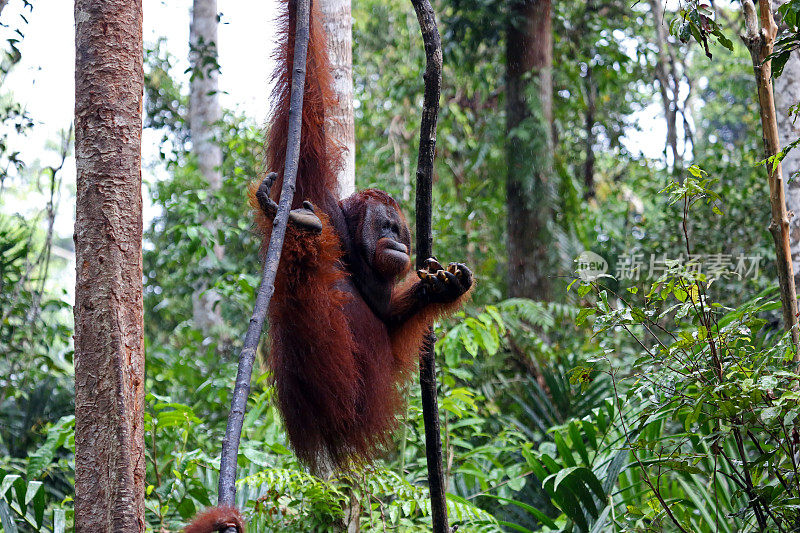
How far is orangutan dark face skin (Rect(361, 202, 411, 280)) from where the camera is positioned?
8.82ft

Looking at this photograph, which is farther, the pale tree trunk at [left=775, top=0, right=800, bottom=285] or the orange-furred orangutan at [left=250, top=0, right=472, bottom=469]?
the pale tree trunk at [left=775, top=0, right=800, bottom=285]

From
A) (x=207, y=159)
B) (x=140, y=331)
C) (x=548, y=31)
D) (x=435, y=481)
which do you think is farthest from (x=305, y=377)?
(x=207, y=159)

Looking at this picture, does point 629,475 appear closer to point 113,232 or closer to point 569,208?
point 113,232

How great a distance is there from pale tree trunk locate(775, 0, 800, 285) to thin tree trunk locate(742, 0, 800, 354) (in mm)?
885

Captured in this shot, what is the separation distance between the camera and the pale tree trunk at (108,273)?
1.81m

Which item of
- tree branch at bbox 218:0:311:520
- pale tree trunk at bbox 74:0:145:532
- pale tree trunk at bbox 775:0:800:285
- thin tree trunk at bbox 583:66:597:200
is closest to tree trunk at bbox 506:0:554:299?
thin tree trunk at bbox 583:66:597:200

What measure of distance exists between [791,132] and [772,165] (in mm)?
1255

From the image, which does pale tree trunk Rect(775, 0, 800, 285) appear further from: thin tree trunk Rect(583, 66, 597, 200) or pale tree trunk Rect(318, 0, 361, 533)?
thin tree trunk Rect(583, 66, 597, 200)

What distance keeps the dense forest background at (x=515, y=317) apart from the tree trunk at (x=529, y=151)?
0.07ft

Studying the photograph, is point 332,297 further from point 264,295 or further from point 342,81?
point 342,81

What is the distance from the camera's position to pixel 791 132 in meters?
3.45

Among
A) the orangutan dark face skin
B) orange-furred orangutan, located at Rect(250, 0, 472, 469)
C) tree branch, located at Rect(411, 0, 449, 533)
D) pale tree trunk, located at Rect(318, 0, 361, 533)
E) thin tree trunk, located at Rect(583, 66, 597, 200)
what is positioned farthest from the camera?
thin tree trunk, located at Rect(583, 66, 597, 200)

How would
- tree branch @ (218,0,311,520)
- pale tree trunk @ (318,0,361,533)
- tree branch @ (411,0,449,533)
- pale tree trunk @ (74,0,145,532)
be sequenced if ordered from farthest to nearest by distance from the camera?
pale tree trunk @ (318,0,361,533), tree branch @ (411,0,449,533), pale tree trunk @ (74,0,145,532), tree branch @ (218,0,311,520)

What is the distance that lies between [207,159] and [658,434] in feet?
22.0
